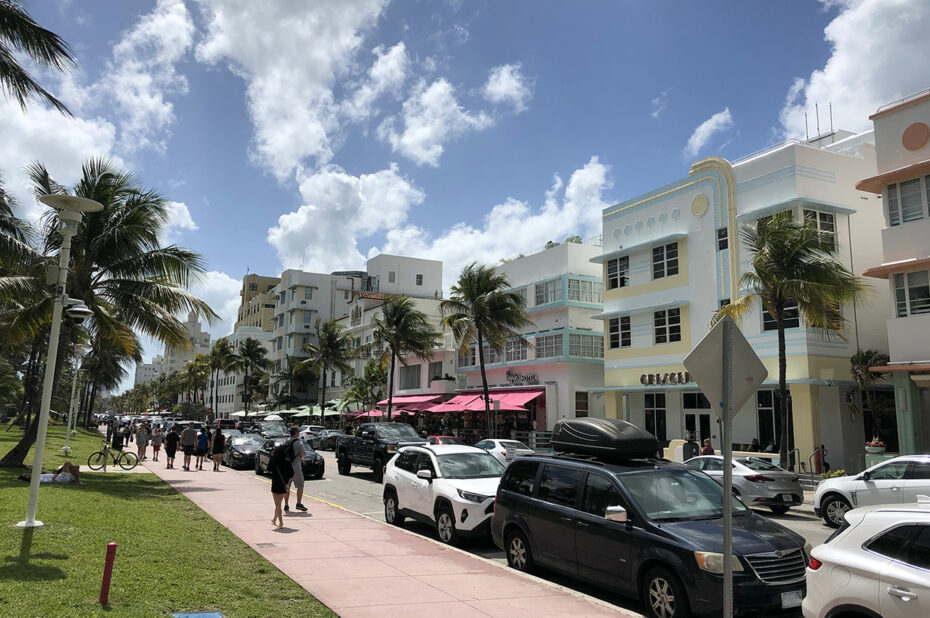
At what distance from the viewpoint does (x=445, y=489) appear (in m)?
11.9

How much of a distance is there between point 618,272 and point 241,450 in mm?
18931

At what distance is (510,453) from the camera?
80.9ft

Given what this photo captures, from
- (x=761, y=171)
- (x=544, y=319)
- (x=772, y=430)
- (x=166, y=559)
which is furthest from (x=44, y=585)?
(x=544, y=319)

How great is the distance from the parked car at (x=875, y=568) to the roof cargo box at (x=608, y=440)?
3268mm

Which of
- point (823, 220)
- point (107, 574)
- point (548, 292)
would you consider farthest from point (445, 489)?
point (548, 292)

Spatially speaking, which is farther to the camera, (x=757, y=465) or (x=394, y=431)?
(x=394, y=431)

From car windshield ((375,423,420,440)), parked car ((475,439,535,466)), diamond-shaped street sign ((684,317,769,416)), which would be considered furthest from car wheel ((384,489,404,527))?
parked car ((475,439,535,466))

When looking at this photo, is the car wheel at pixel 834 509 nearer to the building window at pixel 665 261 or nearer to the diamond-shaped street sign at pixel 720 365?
the diamond-shaped street sign at pixel 720 365

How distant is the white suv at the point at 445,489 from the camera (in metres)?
11.2

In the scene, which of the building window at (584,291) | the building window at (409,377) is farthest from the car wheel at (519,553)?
the building window at (409,377)

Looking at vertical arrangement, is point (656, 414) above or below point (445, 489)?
above

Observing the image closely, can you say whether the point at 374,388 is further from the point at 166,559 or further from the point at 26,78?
the point at 166,559

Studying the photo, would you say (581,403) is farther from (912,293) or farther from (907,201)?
(907,201)

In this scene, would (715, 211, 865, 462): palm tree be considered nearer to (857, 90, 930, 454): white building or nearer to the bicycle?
(857, 90, 930, 454): white building
